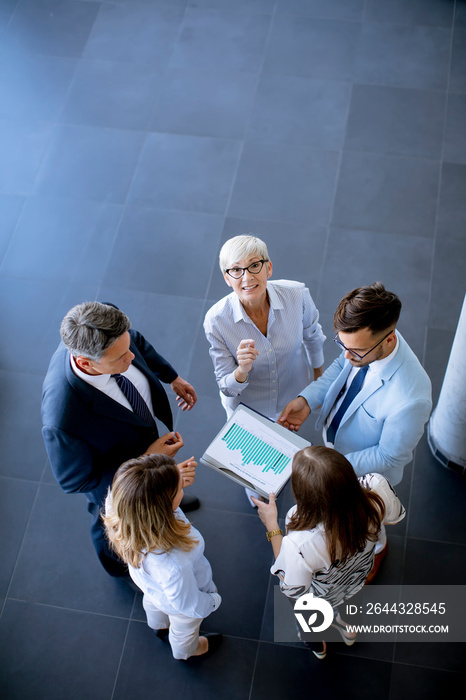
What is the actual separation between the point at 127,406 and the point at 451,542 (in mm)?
2051

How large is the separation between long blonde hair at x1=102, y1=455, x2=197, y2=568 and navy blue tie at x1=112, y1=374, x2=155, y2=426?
47cm

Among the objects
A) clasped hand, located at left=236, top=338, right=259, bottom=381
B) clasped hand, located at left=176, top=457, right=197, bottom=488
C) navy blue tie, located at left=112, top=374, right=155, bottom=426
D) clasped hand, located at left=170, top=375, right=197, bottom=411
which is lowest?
clasped hand, located at left=176, top=457, right=197, bottom=488

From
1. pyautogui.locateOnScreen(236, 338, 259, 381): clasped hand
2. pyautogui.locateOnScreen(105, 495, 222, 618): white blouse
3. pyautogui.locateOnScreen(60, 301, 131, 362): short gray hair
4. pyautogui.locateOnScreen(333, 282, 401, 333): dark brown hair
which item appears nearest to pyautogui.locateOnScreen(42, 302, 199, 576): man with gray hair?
pyautogui.locateOnScreen(60, 301, 131, 362): short gray hair

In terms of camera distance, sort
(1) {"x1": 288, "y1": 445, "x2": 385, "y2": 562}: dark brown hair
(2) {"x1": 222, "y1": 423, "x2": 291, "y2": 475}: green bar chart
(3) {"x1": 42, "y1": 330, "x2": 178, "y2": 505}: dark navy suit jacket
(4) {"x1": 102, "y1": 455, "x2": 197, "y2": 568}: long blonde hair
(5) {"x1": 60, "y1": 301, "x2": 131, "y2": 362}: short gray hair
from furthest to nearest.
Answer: (2) {"x1": 222, "y1": 423, "x2": 291, "y2": 475}: green bar chart → (3) {"x1": 42, "y1": 330, "x2": 178, "y2": 505}: dark navy suit jacket → (5) {"x1": 60, "y1": 301, "x2": 131, "y2": 362}: short gray hair → (4) {"x1": 102, "y1": 455, "x2": 197, "y2": 568}: long blonde hair → (1) {"x1": 288, "y1": 445, "x2": 385, "y2": 562}: dark brown hair

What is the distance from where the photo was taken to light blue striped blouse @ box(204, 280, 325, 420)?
8.55 ft

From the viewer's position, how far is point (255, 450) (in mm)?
2439

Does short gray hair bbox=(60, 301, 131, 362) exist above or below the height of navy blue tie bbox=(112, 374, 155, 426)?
above

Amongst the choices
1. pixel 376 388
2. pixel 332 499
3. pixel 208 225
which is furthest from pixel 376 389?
pixel 208 225

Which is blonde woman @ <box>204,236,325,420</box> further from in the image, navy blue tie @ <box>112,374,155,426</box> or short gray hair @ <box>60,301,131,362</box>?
short gray hair @ <box>60,301,131,362</box>

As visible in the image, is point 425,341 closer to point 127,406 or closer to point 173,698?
point 127,406

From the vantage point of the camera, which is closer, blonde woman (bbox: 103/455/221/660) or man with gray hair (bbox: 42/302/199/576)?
blonde woman (bbox: 103/455/221/660)

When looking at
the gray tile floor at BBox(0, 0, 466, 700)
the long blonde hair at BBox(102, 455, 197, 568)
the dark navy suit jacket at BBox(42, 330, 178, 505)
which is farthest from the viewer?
the gray tile floor at BBox(0, 0, 466, 700)

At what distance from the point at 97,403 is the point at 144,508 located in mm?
538

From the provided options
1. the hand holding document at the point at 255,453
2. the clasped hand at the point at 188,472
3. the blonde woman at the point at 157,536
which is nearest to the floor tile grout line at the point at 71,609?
the blonde woman at the point at 157,536
